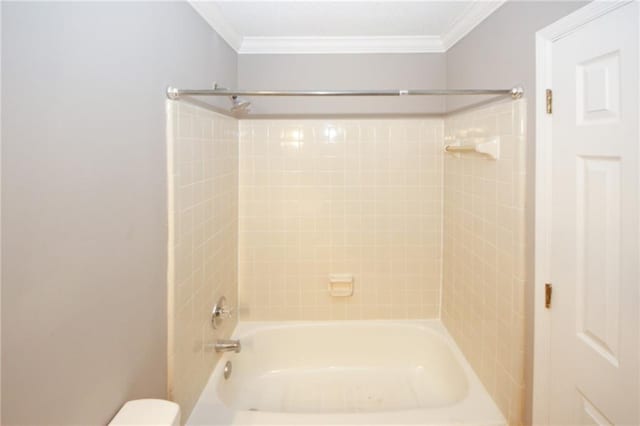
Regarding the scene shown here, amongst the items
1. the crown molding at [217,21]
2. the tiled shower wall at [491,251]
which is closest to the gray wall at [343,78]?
the crown molding at [217,21]

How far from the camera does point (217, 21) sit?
1.93 m

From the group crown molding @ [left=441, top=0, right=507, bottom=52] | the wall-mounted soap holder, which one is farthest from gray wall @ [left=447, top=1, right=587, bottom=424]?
the wall-mounted soap holder

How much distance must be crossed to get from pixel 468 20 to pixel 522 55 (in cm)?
61

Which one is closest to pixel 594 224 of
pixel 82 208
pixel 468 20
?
pixel 468 20

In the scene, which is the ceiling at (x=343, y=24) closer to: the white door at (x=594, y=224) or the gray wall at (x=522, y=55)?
the gray wall at (x=522, y=55)

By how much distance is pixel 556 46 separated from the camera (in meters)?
1.29

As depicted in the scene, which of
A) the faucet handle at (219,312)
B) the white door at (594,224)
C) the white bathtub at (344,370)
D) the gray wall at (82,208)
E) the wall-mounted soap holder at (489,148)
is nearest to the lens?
the gray wall at (82,208)

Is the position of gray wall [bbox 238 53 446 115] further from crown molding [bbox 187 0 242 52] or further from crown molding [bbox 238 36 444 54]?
crown molding [bbox 187 0 242 52]

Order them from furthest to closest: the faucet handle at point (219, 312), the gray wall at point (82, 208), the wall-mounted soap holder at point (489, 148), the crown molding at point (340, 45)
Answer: the crown molding at point (340, 45) < the faucet handle at point (219, 312) < the wall-mounted soap holder at point (489, 148) < the gray wall at point (82, 208)

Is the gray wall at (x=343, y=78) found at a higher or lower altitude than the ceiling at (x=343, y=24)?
lower

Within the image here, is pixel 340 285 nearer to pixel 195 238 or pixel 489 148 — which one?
pixel 195 238

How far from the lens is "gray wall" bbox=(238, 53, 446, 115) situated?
2.44 meters

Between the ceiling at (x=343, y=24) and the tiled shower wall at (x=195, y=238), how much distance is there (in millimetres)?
544

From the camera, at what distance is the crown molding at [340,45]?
92.7 inches
